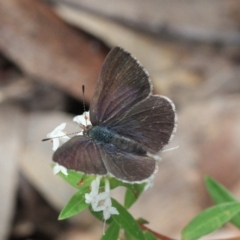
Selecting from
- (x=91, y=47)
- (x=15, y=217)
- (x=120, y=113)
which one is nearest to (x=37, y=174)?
(x=15, y=217)

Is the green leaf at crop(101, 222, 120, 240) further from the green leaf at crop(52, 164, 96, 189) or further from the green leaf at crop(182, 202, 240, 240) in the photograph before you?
the green leaf at crop(182, 202, 240, 240)

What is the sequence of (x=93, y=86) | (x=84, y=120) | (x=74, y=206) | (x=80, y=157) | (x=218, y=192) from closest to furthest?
(x=80, y=157), (x=74, y=206), (x=84, y=120), (x=218, y=192), (x=93, y=86)

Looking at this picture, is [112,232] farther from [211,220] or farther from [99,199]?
[211,220]

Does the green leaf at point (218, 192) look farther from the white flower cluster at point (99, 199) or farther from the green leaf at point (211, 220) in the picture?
the white flower cluster at point (99, 199)

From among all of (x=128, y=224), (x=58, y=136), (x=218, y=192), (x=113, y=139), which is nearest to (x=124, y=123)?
(x=113, y=139)

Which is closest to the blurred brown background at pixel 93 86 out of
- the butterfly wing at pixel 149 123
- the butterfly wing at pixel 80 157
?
the butterfly wing at pixel 149 123

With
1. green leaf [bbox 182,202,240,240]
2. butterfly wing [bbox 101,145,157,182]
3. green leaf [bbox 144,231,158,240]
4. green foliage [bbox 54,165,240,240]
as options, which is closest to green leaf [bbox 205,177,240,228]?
green foliage [bbox 54,165,240,240]
